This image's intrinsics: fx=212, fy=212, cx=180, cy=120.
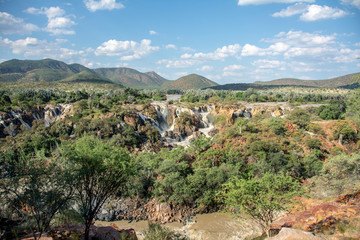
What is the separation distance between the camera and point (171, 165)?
22.3 m

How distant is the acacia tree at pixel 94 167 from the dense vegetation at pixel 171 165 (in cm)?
5

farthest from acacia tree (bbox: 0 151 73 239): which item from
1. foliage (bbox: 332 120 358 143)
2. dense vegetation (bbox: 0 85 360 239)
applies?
foliage (bbox: 332 120 358 143)

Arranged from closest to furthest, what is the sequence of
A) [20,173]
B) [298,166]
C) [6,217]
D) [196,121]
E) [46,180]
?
1. [20,173]
2. [46,180]
3. [6,217]
4. [298,166]
5. [196,121]

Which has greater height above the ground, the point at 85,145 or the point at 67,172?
the point at 85,145

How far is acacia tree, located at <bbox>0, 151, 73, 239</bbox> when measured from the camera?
8773 mm

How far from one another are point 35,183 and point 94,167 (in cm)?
251

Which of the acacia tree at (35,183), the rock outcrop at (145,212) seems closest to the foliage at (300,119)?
the rock outcrop at (145,212)

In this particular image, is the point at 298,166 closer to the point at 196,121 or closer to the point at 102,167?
the point at 102,167

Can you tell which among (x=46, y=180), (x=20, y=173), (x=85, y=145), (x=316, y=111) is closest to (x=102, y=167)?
(x=85, y=145)

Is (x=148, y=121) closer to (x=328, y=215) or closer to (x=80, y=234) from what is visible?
(x=80, y=234)

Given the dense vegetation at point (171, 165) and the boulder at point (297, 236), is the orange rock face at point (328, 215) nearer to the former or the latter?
the dense vegetation at point (171, 165)

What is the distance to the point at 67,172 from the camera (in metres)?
9.92

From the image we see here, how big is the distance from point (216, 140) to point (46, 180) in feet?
78.5

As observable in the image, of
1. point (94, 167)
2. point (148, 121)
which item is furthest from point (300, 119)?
point (94, 167)
